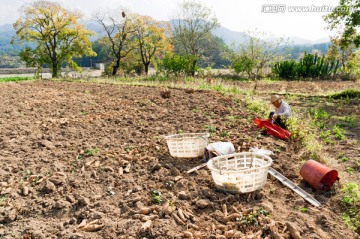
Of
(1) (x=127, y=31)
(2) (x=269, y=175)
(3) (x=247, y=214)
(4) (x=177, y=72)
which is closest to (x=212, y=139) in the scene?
(2) (x=269, y=175)

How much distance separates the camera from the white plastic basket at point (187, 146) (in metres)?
4.05

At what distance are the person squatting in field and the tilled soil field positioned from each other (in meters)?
0.42

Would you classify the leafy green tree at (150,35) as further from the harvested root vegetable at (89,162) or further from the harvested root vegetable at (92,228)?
the harvested root vegetable at (92,228)

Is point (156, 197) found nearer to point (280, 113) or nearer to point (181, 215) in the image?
point (181, 215)

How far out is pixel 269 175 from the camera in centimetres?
365

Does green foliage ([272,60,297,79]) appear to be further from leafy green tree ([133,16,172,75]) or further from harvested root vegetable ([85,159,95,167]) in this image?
harvested root vegetable ([85,159,95,167])

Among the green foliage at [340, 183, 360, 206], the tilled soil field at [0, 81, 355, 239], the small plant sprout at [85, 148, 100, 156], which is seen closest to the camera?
the tilled soil field at [0, 81, 355, 239]

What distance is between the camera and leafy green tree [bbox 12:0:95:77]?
23062 mm

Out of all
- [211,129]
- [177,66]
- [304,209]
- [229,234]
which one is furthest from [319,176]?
[177,66]

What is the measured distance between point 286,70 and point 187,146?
21358 millimetres

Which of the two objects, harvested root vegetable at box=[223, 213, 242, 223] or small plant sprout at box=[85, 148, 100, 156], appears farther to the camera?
small plant sprout at box=[85, 148, 100, 156]

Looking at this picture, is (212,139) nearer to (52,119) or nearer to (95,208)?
(95,208)

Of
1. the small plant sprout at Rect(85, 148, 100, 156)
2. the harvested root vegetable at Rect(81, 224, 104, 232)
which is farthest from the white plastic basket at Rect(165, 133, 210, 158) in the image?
the harvested root vegetable at Rect(81, 224, 104, 232)

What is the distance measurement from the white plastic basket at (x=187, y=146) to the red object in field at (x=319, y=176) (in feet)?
4.40
